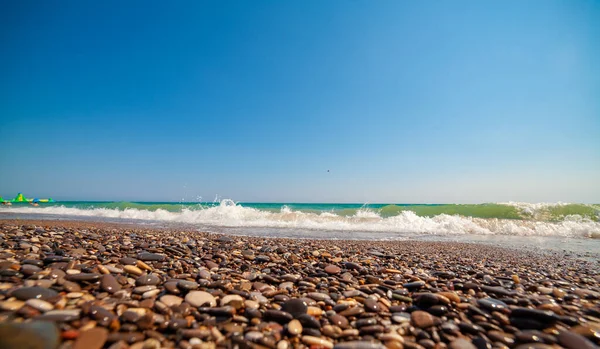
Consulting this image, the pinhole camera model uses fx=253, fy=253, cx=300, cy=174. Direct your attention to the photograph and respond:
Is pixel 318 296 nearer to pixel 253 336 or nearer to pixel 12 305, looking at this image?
pixel 253 336

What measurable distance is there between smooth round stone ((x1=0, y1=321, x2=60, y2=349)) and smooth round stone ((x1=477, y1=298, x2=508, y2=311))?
132 inches

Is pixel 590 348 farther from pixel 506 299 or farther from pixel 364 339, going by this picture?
pixel 364 339

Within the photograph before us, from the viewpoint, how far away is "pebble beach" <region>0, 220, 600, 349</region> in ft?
5.75

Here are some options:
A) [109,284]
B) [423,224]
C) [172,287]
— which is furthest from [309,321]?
[423,224]

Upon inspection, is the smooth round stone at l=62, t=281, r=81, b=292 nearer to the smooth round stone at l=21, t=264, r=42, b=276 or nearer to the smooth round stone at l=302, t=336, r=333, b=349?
the smooth round stone at l=21, t=264, r=42, b=276

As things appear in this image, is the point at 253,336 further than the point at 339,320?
No

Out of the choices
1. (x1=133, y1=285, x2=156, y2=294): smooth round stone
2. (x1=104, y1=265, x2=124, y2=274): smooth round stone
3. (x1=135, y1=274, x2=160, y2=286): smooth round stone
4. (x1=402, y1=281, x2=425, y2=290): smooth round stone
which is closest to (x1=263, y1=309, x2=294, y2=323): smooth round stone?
(x1=133, y1=285, x2=156, y2=294): smooth round stone

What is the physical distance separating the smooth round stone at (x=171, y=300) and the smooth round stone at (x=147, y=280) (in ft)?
1.27

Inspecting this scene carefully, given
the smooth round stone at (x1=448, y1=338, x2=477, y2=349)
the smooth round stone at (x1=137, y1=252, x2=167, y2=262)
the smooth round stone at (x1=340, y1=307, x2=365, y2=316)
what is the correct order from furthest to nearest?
the smooth round stone at (x1=137, y1=252, x2=167, y2=262) → the smooth round stone at (x1=340, y1=307, x2=365, y2=316) → the smooth round stone at (x1=448, y1=338, x2=477, y2=349)

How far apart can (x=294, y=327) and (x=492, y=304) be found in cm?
193

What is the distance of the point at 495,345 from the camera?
1.90m

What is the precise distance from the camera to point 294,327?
76.5 inches

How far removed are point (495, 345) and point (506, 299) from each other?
98cm

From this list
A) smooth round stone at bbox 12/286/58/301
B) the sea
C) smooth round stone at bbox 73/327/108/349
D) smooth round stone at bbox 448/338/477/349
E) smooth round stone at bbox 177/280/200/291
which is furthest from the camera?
the sea
